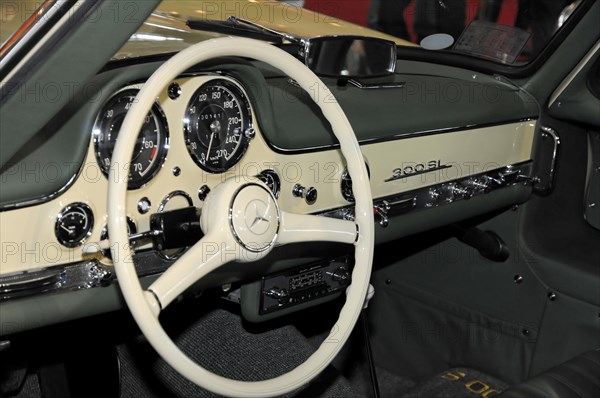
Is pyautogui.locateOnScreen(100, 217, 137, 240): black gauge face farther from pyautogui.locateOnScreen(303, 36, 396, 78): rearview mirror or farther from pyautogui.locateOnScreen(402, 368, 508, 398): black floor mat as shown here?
pyautogui.locateOnScreen(402, 368, 508, 398): black floor mat

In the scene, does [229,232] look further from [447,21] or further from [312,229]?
[447,21]

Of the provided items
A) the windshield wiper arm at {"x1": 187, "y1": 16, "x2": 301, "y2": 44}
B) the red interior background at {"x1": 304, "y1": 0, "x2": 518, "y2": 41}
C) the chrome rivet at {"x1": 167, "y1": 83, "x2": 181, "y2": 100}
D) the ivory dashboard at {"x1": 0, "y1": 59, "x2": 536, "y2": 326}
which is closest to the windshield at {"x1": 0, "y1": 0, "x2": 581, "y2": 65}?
the red interior background at {"x1": 304, "y1": 0, "x2": 518, "y2": 41}

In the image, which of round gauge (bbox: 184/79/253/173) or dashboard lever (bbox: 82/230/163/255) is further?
round gauge (bbox: 184/79/253/173)

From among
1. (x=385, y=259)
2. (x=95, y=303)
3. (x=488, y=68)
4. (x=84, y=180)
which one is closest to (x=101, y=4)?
(x=84, y=180)

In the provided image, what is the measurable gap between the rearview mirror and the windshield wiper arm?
A: 0.87ft

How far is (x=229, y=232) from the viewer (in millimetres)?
1340

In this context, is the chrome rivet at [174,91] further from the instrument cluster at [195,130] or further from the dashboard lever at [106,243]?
the dashboard lever at [106,243]

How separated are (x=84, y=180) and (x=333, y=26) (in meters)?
1.19

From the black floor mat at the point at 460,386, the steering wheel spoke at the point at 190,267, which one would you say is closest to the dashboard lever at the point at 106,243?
the steering wheel spoke at the point at 190,267

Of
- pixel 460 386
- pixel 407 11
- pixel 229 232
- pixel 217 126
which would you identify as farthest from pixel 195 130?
pixel 460 386

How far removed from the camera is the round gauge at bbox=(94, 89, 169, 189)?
1.40 metres

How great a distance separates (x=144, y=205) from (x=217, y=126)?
0.22m

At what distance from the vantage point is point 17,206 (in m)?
1.32

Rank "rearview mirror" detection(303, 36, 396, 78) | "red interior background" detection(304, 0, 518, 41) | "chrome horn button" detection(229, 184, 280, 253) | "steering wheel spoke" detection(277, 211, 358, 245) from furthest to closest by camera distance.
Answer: "red interior background" detection(304, 0, 518, 41) < "rearview mirror" detection(303, 36, 396, 78) < "steering wheel spoke" detection(277, 211, 358, 245) < "chrome horn button" detection(229, 184, 280, 253)
